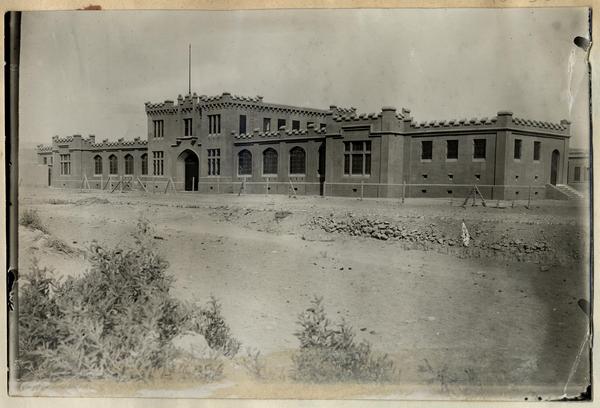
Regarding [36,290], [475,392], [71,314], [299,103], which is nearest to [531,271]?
[475,392]

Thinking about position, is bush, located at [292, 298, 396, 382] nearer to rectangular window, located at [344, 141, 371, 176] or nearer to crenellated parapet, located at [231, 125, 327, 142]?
crenellated parapet, located at [231, 125, 327, 142]

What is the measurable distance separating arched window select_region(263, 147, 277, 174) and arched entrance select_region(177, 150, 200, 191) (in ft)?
4.55

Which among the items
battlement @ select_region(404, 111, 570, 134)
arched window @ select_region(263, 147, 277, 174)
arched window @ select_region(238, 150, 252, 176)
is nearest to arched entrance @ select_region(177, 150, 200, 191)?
arched window @ select_region(238, 150, 252, 176)

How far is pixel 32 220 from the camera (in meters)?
6.20

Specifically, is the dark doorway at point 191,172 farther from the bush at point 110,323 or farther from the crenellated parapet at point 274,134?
the bush at point 110,323

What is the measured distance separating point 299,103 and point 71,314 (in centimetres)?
424

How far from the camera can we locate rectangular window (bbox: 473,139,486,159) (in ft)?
30.5

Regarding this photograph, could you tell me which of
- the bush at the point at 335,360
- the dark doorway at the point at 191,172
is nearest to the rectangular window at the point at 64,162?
the dark doorway at the point at 191,172

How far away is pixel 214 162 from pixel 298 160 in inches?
97.7

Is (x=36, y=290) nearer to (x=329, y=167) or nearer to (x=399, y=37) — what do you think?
(x=399, y=37)

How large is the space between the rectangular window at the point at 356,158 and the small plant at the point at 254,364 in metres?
7.29

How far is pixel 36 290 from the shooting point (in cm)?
581

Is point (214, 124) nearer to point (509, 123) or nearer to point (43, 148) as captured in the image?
point (43, 148)

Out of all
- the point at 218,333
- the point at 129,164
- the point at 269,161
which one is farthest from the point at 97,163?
the point at 218,333
